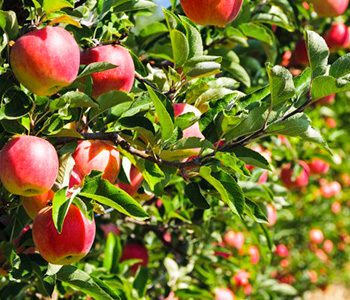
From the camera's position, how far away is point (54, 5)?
999 millimetres

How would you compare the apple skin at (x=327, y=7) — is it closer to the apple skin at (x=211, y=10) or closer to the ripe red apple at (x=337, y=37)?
the ripe red apple at (x=337, y=37)

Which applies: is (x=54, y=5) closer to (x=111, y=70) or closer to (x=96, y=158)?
(x=111, y=70)

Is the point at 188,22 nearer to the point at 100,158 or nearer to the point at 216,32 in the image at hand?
the point at 100,158

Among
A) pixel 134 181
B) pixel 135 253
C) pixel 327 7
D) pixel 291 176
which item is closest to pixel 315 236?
pixel 291 176

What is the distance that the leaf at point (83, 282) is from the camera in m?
1.18

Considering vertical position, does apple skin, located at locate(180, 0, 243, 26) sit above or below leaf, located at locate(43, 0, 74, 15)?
below

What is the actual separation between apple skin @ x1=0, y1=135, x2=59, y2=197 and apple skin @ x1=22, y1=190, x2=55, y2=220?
0.34 feet

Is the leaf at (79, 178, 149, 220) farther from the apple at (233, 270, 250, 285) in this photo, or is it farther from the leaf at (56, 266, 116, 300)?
the apple at (233, 270, 250, 285)

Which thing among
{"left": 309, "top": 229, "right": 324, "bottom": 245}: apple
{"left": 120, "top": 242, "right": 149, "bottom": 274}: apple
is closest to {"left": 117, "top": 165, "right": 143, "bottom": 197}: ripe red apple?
{"left": 120, "top": 242, "right": 149, "bottom": 274}: apple

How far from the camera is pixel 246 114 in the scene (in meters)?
1.07

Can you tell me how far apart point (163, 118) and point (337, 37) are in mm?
1671

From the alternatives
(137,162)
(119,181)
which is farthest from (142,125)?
(119,181)

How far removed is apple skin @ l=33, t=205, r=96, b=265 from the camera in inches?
40.7

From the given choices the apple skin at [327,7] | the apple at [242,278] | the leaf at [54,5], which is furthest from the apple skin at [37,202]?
the apple at [242,278]
